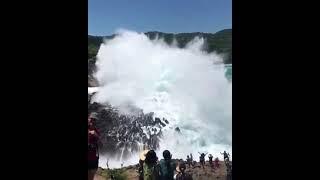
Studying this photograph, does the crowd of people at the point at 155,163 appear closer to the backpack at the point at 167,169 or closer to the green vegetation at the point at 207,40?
the backpack at the point at 167,169

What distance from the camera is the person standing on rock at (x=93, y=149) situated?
60.8 inches

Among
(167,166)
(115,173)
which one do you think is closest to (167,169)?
(167,166)

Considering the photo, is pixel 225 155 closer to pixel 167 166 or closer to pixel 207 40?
pixel 167 166

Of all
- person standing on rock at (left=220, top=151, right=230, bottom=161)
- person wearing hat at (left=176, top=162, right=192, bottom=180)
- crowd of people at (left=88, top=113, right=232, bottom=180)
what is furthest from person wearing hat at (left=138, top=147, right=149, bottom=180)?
person standing on rock at (left=220, top=151, right=230, bottom=161)

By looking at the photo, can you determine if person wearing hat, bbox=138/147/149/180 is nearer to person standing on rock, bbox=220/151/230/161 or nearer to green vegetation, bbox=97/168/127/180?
green vegetation, bbox=97/168/127/180

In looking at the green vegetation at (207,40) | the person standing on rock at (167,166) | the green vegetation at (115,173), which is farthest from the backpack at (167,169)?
the green vegetation at (207,40)

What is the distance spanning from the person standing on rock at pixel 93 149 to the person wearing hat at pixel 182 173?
0.36 meters

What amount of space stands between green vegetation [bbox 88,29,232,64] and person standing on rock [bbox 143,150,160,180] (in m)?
0.51
